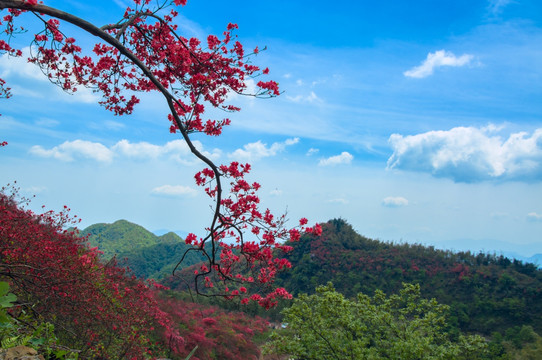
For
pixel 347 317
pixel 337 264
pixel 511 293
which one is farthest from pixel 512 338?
pixel 347 317

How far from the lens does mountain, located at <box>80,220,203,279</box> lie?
40.4m

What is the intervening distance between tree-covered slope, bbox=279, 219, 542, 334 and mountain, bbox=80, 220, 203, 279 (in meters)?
17.7

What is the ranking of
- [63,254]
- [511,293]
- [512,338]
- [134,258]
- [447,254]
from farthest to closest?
[134,258] < [447,254] < [511,293] < [512,338] < [63,254]

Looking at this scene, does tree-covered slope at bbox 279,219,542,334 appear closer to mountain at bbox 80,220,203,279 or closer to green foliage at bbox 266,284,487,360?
green foliage at bbox 266,284,487,360

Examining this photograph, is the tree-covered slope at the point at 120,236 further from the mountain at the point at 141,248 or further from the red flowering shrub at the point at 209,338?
the red flowering shrub at the point at 209,338

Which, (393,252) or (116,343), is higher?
(393,252)

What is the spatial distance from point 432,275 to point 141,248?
34.7m

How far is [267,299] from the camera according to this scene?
502 cm

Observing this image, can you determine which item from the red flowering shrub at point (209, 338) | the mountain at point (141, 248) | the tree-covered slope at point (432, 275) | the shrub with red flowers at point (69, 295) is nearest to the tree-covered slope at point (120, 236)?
the mountain at point (141, 248)

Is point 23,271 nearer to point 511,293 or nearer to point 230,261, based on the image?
point 230,261

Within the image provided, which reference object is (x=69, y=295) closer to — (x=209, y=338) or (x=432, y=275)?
(x=209, y=338)

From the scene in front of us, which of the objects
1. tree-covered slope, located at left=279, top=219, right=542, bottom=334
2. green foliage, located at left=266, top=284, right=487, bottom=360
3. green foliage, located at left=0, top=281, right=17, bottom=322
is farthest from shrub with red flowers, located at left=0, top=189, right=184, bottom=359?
tree-covered slope, located at left=279, top=219, right=542, bottom=334

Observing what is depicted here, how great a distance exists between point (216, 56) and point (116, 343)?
5.28 metres

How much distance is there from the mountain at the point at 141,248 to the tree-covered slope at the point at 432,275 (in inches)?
697
